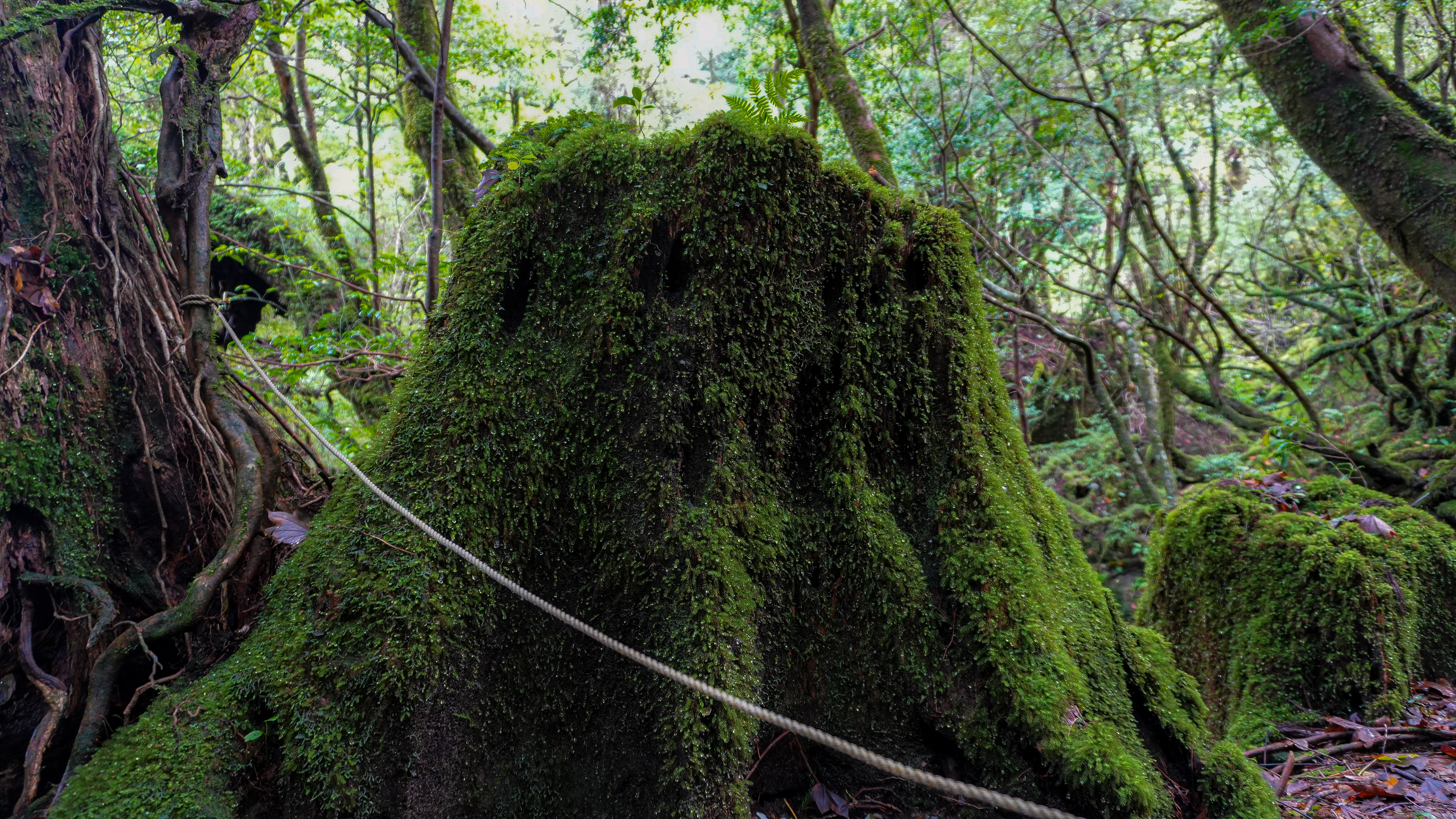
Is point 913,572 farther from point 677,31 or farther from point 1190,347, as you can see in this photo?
Result: point 677,31

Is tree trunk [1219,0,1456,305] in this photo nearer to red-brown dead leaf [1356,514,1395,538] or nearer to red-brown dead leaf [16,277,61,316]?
red-brown dead leaf [1356,514,1395,538]

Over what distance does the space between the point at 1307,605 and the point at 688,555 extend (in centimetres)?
395

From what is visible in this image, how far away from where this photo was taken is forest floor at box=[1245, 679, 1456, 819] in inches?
107

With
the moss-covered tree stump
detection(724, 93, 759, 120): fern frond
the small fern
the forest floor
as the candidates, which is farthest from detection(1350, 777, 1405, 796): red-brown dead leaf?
detection(724, 93, 759, 120): fern frond

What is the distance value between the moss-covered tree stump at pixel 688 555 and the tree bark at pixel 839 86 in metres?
3.53

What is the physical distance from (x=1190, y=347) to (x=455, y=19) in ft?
35.3

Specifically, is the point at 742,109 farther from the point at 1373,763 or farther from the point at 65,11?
the point at 1373,763

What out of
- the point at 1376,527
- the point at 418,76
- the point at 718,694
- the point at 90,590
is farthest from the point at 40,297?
the point at 1376,527

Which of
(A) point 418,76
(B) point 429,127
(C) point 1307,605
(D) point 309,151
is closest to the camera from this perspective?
(C) point 1307,605

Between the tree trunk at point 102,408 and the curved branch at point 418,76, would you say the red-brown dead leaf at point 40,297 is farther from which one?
the curved branch at point 418,76

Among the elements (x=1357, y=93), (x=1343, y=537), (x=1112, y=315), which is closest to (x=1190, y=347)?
(x=1112, y=315)

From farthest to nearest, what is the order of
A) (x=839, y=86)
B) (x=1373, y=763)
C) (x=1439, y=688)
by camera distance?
(x=839, y=86)
(x=1439, y=688)
(x=1373, y=763)

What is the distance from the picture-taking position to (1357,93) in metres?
4.98

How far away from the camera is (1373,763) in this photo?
3.15m
